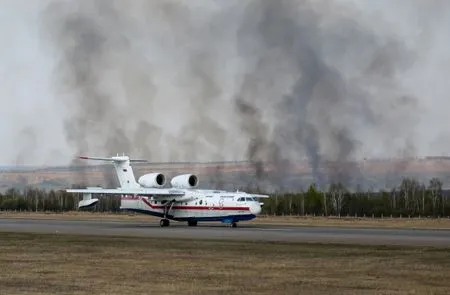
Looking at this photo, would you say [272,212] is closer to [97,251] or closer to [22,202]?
[22,202]

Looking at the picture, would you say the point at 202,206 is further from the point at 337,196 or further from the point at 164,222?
the point at 337,196

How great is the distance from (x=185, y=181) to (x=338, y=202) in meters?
55.0

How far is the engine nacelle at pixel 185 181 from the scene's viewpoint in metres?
80.6

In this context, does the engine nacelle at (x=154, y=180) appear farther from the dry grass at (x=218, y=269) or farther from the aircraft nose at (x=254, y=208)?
the dry grass at (x=218, y=269)

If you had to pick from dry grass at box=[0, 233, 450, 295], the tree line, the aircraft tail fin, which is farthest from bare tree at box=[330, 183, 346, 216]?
dry grass at box=[0, 233, 450, 295]

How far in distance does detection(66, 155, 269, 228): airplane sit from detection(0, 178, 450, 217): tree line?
4297 cm

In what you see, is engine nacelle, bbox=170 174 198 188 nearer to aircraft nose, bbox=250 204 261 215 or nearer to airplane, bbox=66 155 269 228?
airplane, bbox=66 155 269 228

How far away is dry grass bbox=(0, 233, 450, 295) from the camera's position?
76.8 feet

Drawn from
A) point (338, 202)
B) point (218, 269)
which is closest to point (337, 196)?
point (338, 202)

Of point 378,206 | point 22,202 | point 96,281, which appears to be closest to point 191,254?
point 96,281

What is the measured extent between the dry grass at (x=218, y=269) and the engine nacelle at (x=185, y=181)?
36.7 meters

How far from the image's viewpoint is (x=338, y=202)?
131 meters

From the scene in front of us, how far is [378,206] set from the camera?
12300cm

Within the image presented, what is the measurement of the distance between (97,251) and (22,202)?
120006 millimetres
